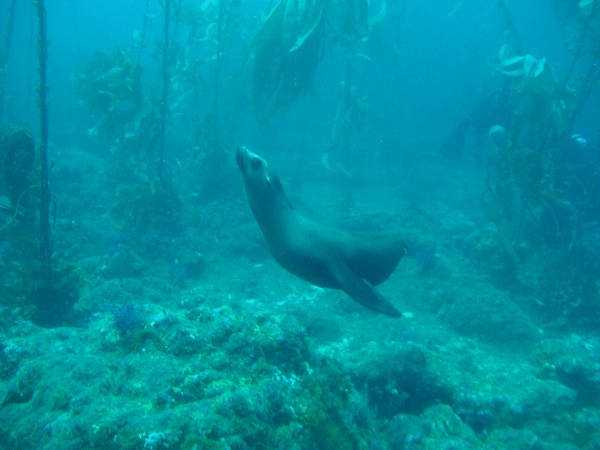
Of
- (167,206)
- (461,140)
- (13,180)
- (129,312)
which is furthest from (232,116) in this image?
(129,312)

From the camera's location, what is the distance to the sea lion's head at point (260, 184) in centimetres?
315

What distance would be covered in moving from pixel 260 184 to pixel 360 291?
1.26 meters

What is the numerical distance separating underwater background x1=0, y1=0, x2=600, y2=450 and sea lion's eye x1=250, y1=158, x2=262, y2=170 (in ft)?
4.34

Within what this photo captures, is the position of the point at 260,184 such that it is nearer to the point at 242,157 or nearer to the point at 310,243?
the point at 242,157

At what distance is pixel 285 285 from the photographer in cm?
935

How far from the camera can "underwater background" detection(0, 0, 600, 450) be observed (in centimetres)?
251

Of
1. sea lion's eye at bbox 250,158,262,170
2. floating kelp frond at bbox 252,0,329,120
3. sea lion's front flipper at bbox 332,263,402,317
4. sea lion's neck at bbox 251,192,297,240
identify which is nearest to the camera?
sea lion's front flipper at bbox 332,263,402,317

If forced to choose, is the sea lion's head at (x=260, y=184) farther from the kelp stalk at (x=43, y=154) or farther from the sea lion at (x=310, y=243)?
the kelp stalk at (x=43, y=154)

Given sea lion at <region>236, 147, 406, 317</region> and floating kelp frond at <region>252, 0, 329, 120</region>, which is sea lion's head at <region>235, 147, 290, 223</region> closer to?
sea lion at <region>236, 147, 406, 317</region>

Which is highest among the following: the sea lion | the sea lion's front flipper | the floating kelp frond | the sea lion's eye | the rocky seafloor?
the floating kelp frond

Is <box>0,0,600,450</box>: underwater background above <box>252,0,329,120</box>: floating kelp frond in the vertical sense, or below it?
below

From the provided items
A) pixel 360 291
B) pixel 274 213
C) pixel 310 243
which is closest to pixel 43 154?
pixel 274 213

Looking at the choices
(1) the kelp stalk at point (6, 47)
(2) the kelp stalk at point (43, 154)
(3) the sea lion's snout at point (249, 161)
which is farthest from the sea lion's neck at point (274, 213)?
(1) the kelp stalk at point (6, 47)

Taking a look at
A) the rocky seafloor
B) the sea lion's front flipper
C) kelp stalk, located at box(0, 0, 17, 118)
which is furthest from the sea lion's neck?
kelp stalk, located at box(0, 0, 17, 118)
